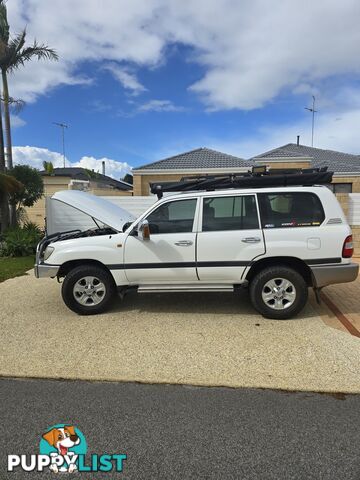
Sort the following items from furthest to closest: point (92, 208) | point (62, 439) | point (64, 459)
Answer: point (92, 208) → point (62, 439) → point (64, 459)

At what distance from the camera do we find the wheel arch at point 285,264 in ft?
15.2

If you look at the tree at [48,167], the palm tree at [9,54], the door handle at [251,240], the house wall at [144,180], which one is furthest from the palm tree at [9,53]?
the tree at [48,167]

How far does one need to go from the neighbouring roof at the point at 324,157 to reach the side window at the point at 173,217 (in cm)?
1496

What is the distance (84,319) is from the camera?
4.79 metres

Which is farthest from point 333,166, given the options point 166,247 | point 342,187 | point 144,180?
point 166,247

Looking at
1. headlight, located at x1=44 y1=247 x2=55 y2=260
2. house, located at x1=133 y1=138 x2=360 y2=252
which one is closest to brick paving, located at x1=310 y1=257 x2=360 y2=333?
headlight, located at x1=44 y1=247 x2=55 y2=260

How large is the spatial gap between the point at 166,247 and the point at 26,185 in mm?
9421

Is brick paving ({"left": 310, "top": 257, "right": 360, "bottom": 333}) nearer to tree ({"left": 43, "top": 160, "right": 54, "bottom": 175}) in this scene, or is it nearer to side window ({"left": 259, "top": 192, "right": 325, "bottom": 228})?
side window ({"left": 259, "top": 192, "right": 325, "bottom": 228})

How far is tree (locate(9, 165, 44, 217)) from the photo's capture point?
12.0 m

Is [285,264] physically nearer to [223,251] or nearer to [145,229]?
[223,251]

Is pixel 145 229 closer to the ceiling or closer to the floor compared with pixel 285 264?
closer to the ceiling

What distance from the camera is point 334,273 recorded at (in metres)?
4.50

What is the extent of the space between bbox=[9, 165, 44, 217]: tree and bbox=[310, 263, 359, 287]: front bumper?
10484mm

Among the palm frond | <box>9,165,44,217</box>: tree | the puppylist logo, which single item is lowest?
the puppylist logo
